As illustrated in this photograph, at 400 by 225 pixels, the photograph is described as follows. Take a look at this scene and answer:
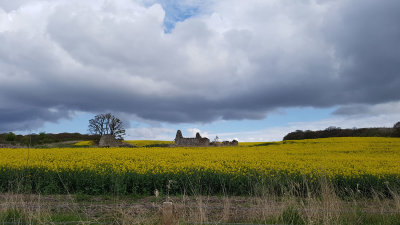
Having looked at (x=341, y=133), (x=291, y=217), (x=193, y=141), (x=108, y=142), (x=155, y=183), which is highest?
(x=341, y=133)

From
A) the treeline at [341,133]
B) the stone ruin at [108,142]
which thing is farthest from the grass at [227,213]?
the treeline at [341,133]

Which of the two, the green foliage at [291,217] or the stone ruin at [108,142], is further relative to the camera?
the stone ruin at [108,142]

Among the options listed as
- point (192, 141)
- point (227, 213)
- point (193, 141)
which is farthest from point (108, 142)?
point (227, 213)

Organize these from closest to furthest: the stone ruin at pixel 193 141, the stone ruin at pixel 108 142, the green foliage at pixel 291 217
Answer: the green foliage at pixel 291 217, the stone ruin at pixel 108 142, the stone ruin at pixel 193 141

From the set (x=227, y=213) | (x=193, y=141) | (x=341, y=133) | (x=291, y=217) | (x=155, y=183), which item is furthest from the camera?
(x=341, y=133)

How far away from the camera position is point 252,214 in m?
8.09

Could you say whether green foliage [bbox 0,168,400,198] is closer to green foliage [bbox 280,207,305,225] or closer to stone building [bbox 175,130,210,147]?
green foliage [bbox 280,207,305,225]

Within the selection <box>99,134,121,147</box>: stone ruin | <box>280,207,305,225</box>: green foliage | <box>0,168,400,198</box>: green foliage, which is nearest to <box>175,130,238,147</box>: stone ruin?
<box>99,134,121,147</box>: stone ruin

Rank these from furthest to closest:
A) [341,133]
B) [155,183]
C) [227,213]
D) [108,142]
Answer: [341,133], [108,142], [155,183], [227,213]

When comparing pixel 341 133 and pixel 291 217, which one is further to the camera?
pixel 341 133

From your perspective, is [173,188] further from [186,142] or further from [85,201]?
[186,142]

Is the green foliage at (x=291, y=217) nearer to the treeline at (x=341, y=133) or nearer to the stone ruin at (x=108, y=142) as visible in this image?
the stone ruin at (x=108, y=142)

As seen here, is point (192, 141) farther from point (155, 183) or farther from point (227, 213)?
point (227, 213)

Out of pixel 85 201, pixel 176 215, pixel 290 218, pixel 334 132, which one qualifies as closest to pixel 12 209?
pixel 85 201
